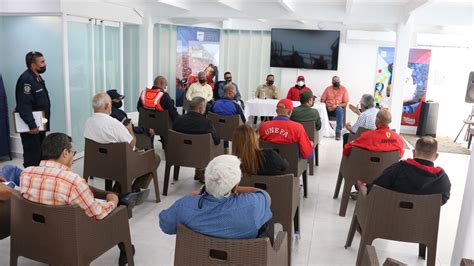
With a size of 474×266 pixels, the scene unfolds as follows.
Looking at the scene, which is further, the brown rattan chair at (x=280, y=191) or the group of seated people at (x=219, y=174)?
the brown rattan chair at (x=280, y=191)

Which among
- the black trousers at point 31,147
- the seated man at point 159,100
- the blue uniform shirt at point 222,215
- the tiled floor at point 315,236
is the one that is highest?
the seated man at point 159,100

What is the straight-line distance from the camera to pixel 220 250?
212 centimetres

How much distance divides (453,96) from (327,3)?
163 inches

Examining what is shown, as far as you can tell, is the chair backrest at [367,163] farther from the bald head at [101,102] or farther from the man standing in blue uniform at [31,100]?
the man standing in blue uniform at [31,100]

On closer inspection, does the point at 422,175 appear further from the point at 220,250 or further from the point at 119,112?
the point at 119,112

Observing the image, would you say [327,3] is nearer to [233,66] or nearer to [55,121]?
[233,66]

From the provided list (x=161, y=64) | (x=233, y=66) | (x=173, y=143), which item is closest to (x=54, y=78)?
(x=173, y=143)

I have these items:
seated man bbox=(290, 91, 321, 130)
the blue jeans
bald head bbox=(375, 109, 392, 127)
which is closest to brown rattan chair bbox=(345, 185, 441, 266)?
bald head bbox=(375, 109, 392, 127)

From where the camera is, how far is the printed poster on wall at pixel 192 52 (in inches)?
394

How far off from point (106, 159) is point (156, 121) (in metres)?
1.98

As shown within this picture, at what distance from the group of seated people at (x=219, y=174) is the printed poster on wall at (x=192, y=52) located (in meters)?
4.50

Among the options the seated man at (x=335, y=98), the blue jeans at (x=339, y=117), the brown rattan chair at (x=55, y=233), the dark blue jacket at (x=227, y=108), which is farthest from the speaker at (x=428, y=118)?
the brown rattan chair at (x=55, y=233)

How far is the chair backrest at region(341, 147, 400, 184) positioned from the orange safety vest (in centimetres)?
273

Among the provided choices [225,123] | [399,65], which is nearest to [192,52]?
[225,123]
